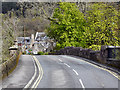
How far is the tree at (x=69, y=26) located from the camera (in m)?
48.5

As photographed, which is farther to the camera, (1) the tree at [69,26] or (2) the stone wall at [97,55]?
(1) the tree at [69,26]

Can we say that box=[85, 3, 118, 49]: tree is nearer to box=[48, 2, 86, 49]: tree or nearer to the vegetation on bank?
the vegetation on bank

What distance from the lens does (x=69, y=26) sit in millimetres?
48625

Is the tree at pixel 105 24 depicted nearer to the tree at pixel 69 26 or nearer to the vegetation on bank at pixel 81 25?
the vegetation on bank at pixel 81 25

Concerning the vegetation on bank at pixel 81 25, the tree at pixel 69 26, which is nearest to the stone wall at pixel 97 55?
the vegetation on bank at pixel 81 25

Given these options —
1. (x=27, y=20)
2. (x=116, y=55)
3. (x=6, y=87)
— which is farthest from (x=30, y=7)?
(x=6, y=87)

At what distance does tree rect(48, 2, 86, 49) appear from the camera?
48.5 meters

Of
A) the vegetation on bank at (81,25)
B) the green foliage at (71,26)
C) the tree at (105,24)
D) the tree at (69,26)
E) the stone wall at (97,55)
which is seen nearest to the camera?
the stone wall at (97,55)

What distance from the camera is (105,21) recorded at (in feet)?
128

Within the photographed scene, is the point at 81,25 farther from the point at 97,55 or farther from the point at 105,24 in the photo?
the point at 97,55

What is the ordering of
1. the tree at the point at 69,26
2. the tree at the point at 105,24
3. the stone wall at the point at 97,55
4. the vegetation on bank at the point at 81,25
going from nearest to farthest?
1. the stone wall at the point at 97,55
2. the tree at the point at 105,24
3. the vegetation on bank at the point at 81,25
4. the tree at the point at 69,26

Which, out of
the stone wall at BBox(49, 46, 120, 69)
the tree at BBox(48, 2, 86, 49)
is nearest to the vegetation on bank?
the tree at BBox(48, 2, 86, 49)

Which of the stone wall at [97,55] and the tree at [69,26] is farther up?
the tree at [69,26]

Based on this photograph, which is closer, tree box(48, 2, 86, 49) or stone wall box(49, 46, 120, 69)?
stone wall box(49, 46, 120, 69)
